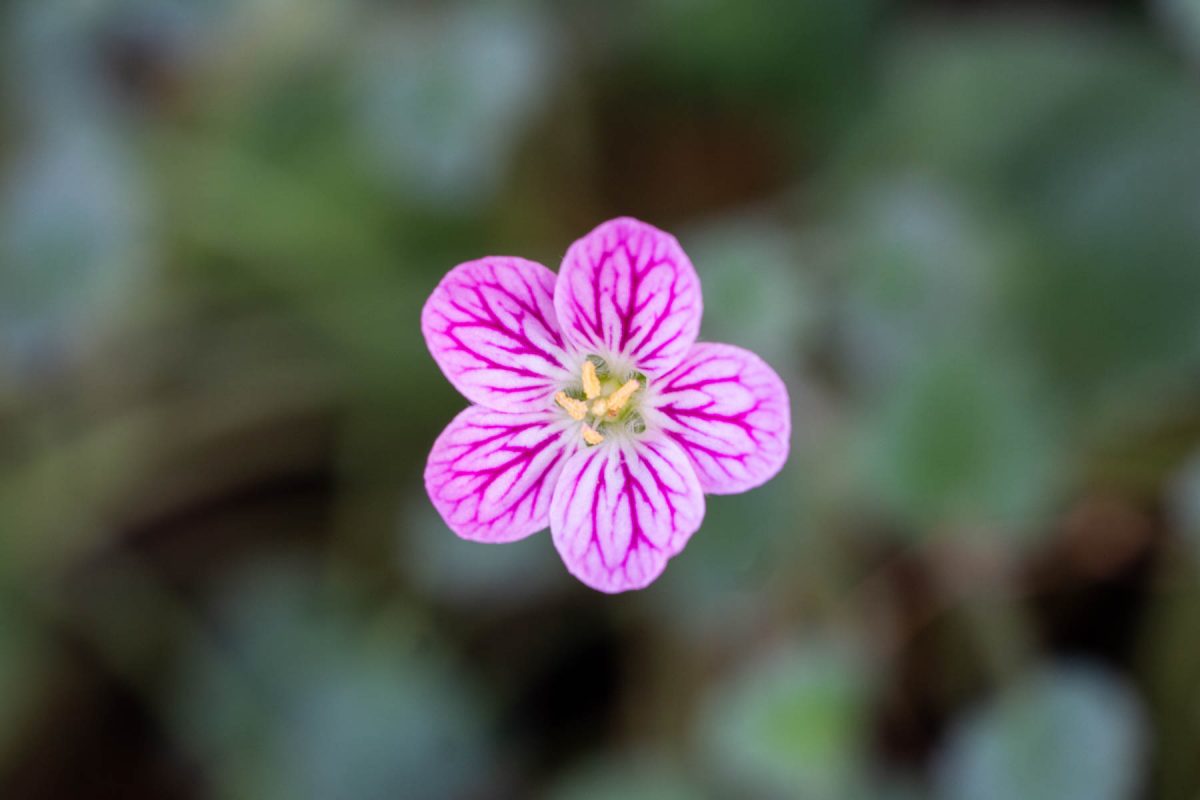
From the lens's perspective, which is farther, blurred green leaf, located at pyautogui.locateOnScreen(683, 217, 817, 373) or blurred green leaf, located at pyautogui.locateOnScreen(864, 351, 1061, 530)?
blurred green leaf, located at pyautogui.locateOnScreen(864, 351, 1061, 530)

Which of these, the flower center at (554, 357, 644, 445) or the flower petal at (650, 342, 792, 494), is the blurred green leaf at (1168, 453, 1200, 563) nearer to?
the flower petal at (650, 342, 792, 494)

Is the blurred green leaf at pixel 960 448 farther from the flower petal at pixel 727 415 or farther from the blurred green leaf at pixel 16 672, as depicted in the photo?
the blurred green leaf at pixel 16 672

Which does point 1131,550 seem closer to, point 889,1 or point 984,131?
point 984,131

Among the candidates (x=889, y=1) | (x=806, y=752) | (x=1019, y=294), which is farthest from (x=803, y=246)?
(x=806, y=752)

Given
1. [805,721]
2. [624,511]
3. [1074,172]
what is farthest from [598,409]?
[1074,172]

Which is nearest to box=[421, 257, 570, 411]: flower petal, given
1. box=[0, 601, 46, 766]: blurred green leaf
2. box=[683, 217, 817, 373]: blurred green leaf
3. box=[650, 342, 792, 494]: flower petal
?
box=[650, 342, 792, 494]: flower petal

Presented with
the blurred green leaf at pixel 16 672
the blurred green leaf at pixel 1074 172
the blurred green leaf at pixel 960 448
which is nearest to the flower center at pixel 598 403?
the blurred green leaf at pixel 960 448

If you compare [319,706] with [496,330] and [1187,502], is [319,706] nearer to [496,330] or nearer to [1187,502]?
[496,330]
